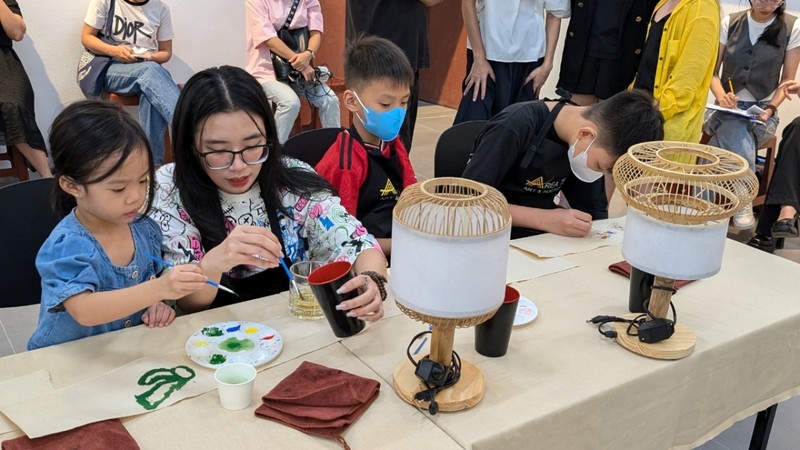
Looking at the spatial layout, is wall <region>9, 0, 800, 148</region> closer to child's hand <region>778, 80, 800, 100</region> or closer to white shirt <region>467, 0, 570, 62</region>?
child's hand <region>778, 80, 800, 100</region>

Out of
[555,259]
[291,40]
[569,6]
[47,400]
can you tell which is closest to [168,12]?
[291,40]

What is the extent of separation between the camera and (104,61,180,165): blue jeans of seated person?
3662mm

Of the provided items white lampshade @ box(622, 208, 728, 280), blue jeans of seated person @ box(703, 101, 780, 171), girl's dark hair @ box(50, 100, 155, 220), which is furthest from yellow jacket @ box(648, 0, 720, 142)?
girl's dark hair @ box(50, 100, 155, 220)

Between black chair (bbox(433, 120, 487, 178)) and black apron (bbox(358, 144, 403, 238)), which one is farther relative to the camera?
black chair (bbox(433, 120, 487, 178))

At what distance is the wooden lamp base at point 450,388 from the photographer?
1086 millimetres

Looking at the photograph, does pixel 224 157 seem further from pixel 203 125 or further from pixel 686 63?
pixel 686 63

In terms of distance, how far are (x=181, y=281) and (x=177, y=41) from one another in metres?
3.39

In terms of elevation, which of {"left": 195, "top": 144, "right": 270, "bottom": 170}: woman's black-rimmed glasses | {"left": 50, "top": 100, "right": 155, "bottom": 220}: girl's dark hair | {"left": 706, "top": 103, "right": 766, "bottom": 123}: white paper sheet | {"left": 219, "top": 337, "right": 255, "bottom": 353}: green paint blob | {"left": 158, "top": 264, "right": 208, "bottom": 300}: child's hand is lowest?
{"left": 219, "top": 337, "right": 255, "bottom": 353}: green paint blob

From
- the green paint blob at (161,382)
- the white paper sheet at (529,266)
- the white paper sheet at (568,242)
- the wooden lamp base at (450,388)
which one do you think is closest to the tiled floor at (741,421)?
the white paper sheet at (568,242)

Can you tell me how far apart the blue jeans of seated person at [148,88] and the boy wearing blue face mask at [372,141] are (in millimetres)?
1956

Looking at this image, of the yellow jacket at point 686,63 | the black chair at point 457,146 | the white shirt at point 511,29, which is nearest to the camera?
the black chair at point 457,146

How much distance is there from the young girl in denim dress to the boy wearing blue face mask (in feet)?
2.19

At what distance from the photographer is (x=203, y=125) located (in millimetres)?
1445

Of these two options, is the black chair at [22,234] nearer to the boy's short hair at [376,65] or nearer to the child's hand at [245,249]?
the child's hand at [245,249]
